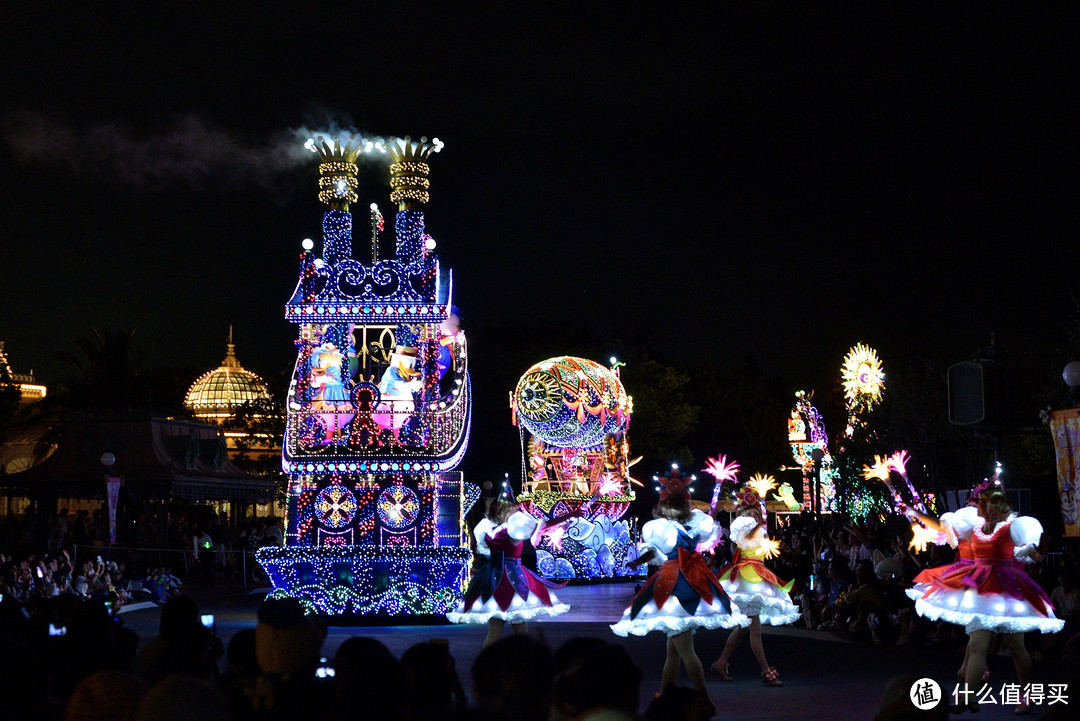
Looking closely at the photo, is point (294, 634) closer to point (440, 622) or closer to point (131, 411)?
point (440, 622)

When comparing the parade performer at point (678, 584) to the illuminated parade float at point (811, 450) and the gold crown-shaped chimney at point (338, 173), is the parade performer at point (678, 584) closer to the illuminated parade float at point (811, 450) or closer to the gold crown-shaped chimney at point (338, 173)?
the gold crown-shaped chimney at point (338, 173)

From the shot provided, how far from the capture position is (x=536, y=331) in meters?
49.2

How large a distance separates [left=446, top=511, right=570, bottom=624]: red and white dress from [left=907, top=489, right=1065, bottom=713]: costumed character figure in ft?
13.2

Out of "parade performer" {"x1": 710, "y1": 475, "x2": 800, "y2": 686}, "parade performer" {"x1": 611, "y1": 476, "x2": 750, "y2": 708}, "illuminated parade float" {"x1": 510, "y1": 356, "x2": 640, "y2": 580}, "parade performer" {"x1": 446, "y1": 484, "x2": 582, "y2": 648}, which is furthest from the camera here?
"illuminated parade float" {"x1": 510, "y1": 356, "x2": 640, "y2": 580}

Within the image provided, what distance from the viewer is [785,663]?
13.9 meters

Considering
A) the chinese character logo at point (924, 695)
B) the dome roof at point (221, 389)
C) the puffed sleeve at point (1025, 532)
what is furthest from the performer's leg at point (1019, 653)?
the dome roof at point (221, 389)

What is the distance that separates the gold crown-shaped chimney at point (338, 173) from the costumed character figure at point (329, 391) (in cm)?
238

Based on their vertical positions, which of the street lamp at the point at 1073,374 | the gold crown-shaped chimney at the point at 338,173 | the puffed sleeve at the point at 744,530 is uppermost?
the gold crown-shaped chimney at the point at 338,173

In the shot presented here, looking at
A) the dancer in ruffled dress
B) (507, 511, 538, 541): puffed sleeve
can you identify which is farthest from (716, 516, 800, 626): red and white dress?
(507, 511, 538, 541): puffed sleeve

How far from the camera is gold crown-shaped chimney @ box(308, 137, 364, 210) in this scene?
19172 millimetres

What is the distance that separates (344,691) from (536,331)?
44.9m

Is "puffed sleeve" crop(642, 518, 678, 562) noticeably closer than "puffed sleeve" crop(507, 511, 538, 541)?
Yes

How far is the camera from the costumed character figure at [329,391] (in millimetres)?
18250

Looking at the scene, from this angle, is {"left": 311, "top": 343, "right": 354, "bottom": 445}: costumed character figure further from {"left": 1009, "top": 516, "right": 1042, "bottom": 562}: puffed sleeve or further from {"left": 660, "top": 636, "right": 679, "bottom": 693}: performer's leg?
{"left": 1009, "top": 516, "right": 1042, "bottom": 562}: puffed sleeve
